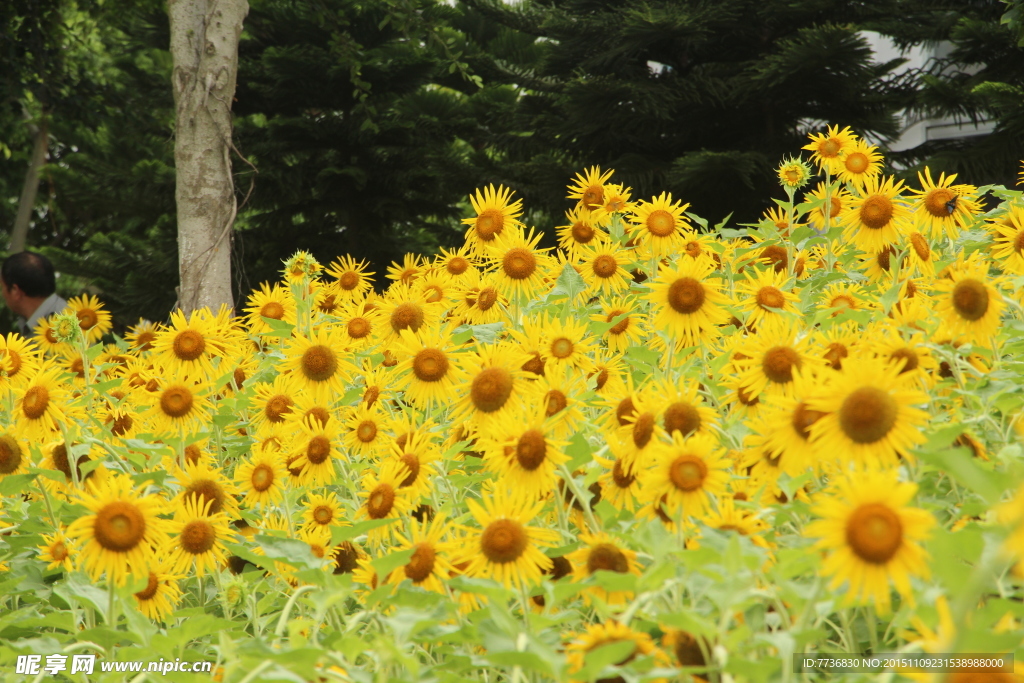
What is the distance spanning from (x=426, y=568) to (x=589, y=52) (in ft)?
28.4

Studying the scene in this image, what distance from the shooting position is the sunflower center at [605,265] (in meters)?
2.80

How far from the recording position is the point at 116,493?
1518 millimetres

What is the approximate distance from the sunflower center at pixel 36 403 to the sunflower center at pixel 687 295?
155cm

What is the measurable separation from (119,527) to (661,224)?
1816 mm

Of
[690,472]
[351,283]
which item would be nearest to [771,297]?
[690,472]

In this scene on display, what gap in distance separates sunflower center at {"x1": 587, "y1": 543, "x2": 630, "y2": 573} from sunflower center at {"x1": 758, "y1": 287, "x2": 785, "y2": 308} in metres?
0.98

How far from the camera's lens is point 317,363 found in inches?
91.7

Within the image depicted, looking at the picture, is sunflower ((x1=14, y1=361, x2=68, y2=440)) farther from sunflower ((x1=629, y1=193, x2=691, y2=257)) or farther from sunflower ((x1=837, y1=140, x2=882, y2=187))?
sunflower ((x1=837, y1=140, x2=882, y2=187))

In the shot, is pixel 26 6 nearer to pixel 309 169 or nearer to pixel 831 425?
pixel 309 169

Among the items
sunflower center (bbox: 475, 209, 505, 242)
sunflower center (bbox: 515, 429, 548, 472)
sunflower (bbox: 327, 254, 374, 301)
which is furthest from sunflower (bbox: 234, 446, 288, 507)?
sunflower (bbox: 327, 254, 374, 301)

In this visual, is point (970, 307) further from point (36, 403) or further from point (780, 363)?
point (36, 403)

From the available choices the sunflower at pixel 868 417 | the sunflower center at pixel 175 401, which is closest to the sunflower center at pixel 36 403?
the sunflower center at pixel 175 401

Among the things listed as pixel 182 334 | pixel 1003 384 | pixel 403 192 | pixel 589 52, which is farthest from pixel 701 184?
pixel 1003 384

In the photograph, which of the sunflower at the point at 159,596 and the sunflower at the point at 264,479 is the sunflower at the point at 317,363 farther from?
the sunflower at the point at 159,596
